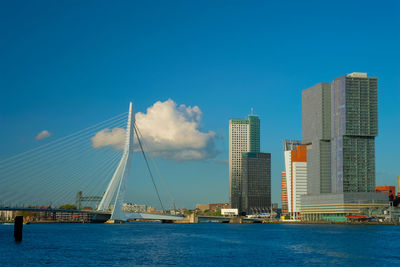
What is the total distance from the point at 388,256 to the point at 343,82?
141 meters

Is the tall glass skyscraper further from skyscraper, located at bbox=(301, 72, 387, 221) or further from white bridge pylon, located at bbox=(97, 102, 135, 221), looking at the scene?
white bridge pylon, located at bbox=(97, 102, 135, 221)

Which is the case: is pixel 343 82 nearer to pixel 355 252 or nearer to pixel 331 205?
pixel 331 205

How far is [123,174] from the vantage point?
108562mm

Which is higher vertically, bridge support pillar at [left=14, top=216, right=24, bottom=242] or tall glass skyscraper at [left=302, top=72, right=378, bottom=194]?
tall glass skyscraper at [left=302, top=72, right=378, bottom=194]

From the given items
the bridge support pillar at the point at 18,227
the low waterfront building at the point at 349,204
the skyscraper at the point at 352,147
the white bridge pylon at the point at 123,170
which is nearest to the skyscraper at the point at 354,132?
the skyscraper at the point at 352,147

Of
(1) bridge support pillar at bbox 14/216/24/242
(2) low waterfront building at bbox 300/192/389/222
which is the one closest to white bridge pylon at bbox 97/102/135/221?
(1) bridge support pillar at bbox 14/216/24/242

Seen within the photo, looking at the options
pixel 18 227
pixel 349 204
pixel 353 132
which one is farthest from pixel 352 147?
pixel 18 227

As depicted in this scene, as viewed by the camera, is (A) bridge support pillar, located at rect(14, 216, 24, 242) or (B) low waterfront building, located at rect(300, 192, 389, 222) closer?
(A) bridge support pillar, located at rect(14, 216, 24, 242)

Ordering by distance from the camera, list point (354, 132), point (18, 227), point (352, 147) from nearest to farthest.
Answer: point (18, 227)
point (354, 132)
point (352, 147)

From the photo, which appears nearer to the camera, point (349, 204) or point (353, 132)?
point (349, 204)

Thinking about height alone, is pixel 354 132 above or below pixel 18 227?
above

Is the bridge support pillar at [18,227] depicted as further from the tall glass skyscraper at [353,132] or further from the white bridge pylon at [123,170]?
the tall glass skyscraper at [353,132]

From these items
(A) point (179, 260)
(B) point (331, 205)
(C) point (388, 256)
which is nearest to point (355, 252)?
(C) point (388, 256)

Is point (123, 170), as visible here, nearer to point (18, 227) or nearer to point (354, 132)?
point (18, 227)
